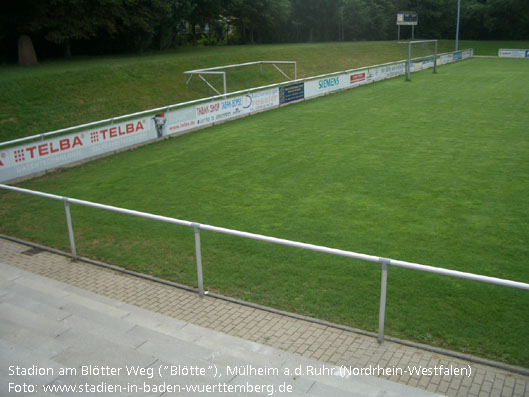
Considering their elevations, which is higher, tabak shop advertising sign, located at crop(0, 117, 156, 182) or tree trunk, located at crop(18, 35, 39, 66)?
tree trunk, located at crop(18, 35, 39, 66)

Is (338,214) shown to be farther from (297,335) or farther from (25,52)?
(25,52)

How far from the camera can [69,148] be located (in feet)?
52.5

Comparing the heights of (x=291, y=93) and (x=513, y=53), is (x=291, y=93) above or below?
below

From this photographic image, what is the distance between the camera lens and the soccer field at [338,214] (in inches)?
285

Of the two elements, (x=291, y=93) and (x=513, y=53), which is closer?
(x=291, y=93)

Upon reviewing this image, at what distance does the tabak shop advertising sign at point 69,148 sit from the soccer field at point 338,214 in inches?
21.9

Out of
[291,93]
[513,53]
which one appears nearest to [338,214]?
[291,93]

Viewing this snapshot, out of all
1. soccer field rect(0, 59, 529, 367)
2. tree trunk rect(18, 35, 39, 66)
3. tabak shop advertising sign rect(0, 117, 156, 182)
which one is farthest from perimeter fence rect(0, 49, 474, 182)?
tree trunk rect(18, 35, 39, 66)

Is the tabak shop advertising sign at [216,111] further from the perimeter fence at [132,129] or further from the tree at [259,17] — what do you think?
the tree at [259,17]

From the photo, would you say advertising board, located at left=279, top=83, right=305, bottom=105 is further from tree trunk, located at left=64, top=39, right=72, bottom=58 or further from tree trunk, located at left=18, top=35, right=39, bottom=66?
tree trunk, located at left=64, top=39, right=72, bottom=58

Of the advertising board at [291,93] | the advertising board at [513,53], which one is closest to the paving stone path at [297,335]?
the advertising board at [291,93]

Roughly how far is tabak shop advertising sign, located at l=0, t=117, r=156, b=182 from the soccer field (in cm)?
56

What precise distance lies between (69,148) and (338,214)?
377 inches

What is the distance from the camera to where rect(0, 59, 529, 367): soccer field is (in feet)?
23.7
